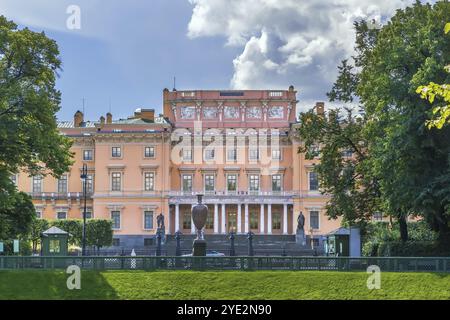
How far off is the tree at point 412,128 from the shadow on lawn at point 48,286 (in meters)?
12.8

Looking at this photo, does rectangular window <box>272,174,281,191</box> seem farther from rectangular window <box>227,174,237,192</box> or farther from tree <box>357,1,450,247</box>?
tree <box>357,1,450,247</box>

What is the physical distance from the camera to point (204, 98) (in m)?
76.8

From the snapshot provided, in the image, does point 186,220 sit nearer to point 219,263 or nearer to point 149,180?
point 149,180

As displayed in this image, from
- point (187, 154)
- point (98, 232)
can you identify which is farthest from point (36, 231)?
point (187, 154)

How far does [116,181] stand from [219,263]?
47.5 metres

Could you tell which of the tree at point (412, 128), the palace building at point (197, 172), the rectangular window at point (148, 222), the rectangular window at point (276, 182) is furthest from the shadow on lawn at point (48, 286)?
A: the rectangular window at point (276, 182)

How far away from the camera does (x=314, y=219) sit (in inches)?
2886

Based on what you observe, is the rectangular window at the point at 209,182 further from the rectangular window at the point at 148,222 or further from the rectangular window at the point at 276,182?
the rectangular window at the point at 148,222

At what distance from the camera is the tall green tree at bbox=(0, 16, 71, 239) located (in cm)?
3278

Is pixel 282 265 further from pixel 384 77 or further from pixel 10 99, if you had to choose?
pixel 10 99

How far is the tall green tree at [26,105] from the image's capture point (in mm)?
32781

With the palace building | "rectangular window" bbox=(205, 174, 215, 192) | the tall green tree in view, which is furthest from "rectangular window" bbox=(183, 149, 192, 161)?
the tall green tree
